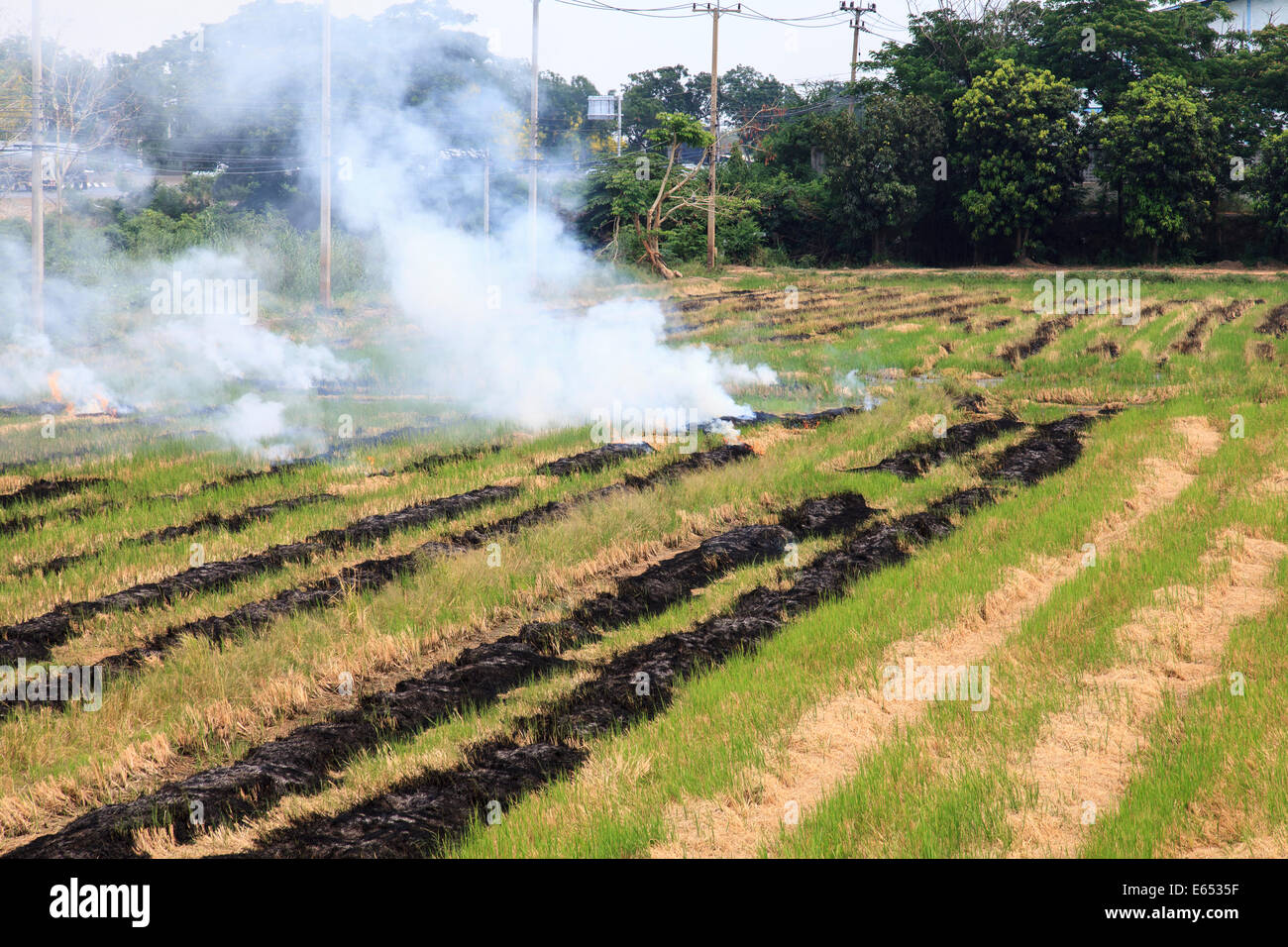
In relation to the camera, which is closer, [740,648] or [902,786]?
[902,786]

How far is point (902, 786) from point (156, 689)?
5.17 meters

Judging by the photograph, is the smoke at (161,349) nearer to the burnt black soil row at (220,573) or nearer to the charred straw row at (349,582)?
the burnt black soil row at (220,573)

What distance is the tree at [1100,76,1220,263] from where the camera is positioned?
44.1m

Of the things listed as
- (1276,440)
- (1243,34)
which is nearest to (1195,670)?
(1276,440)

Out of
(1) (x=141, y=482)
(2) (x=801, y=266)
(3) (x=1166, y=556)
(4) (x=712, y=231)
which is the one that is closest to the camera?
(3) (x=1166, y=556)

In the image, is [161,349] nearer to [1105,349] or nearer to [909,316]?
[909,316]

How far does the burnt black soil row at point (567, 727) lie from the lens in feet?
19.5

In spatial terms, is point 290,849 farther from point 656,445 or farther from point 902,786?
point 656,445

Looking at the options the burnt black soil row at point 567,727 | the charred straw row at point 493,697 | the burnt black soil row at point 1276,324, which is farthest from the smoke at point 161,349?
the burnt black soil row at point 1276,324

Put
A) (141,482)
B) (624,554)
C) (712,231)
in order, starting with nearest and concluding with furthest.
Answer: (624,554), (141,482), (712,231)

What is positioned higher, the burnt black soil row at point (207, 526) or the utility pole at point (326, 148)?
the utility pole at point (326, 148)

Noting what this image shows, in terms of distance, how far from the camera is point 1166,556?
33.8 ft

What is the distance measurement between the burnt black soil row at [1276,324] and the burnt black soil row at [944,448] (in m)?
11.3

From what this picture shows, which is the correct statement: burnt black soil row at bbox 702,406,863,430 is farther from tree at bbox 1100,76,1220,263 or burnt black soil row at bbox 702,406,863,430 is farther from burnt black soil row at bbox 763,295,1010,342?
tree at bbox 1100,76,1220,263
